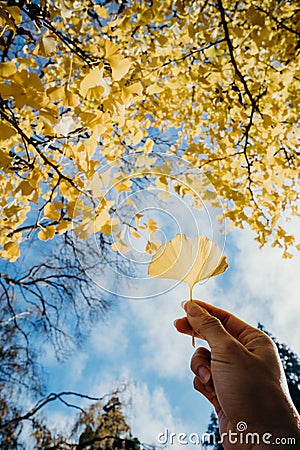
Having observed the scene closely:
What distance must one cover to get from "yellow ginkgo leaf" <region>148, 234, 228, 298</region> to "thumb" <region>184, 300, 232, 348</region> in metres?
0.06

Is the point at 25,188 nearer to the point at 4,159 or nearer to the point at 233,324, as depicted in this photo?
the point at 4,159

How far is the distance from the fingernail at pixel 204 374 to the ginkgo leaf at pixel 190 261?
0.18 m

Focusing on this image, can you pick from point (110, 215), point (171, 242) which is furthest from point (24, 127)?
point (171, 242)

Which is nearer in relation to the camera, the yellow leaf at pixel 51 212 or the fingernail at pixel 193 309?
the fingernail at pixel 193 309

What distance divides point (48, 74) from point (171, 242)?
246 centimetres

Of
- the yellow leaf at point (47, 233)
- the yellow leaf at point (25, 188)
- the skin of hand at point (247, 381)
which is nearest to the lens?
the skin of hand at point (247, 381)

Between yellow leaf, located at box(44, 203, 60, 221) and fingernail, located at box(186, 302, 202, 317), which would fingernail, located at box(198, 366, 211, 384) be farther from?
yellow leaf, located at box(44, 203, 60, 221)

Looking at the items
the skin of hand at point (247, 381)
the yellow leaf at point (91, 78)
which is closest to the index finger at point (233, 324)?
the skin of hand at point (247, 381)

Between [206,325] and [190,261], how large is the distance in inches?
4.9

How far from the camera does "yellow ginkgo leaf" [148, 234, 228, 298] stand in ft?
1.94

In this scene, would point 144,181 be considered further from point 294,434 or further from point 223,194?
point 223,194

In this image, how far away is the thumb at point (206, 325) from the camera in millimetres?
603

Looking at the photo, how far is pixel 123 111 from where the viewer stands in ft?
2.81

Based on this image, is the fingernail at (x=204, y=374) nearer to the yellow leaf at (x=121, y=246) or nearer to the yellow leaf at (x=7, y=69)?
the yellow leaf at (x=121, y=246)
